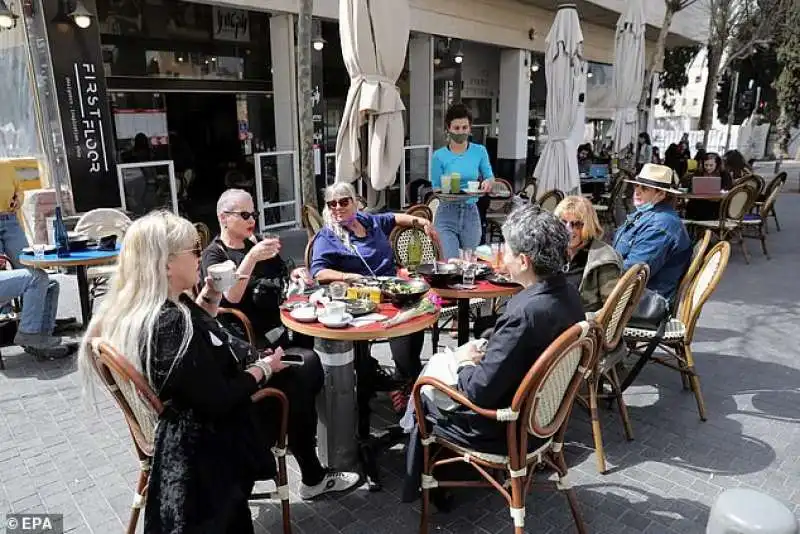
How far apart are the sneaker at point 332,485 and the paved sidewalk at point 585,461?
0.04 m

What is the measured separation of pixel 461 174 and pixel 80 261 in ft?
10.4

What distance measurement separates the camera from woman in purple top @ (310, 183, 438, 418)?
11.6 ft

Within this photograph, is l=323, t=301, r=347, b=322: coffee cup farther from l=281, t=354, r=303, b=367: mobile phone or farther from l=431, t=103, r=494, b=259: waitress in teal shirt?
l=431, t=103, r=494, b=259: waitress in teal shirt

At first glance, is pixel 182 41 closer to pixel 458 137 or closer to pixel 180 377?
pixel 458 137

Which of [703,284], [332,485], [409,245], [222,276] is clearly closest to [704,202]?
[703,284]

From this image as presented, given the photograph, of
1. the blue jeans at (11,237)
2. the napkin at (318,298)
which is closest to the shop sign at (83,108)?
the blue jeans at (11,237)

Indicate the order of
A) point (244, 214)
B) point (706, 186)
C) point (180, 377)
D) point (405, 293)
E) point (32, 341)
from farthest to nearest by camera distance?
point (706, 186), point (32, 341), point (244, 214), point (405, 293), point (180, 377)

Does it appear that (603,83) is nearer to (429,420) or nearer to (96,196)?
(96,196)

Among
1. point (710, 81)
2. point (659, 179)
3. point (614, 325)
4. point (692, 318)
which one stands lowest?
point (692, 318)

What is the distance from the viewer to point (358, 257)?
3.66 m

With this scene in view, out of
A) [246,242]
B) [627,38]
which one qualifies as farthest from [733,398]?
[627,38]

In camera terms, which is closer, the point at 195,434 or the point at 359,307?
the point at 195,434

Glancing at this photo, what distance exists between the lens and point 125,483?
287 cm

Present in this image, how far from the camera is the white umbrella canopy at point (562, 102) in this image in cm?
789
